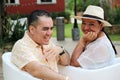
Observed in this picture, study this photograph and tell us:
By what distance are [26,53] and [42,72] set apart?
9.4 inches

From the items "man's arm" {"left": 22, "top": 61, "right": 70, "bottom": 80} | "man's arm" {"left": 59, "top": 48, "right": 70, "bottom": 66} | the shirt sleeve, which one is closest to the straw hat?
the shirt sleeve

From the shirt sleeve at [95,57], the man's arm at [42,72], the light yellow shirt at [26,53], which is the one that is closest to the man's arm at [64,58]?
the shirt sleeve at [95,57]

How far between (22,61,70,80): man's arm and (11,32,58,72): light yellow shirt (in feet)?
0.20

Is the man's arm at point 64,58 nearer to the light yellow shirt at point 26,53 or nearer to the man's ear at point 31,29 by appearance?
the light yellow shirt at point 26,53

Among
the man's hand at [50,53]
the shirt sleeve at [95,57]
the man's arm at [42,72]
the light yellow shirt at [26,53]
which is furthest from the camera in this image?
the shirt sleeve at [95,57]

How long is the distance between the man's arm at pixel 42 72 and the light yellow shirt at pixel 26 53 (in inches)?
2.3

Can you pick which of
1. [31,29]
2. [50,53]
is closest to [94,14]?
[50,53]

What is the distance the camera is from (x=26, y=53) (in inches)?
118

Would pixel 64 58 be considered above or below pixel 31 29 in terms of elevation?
below

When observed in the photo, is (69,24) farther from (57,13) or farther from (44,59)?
(44,59)

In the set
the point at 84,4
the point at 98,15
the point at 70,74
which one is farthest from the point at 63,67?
the point at 84,4

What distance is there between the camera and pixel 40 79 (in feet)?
9.70

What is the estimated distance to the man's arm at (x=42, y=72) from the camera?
9.33 ft

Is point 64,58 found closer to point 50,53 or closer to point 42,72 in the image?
point 50,53
